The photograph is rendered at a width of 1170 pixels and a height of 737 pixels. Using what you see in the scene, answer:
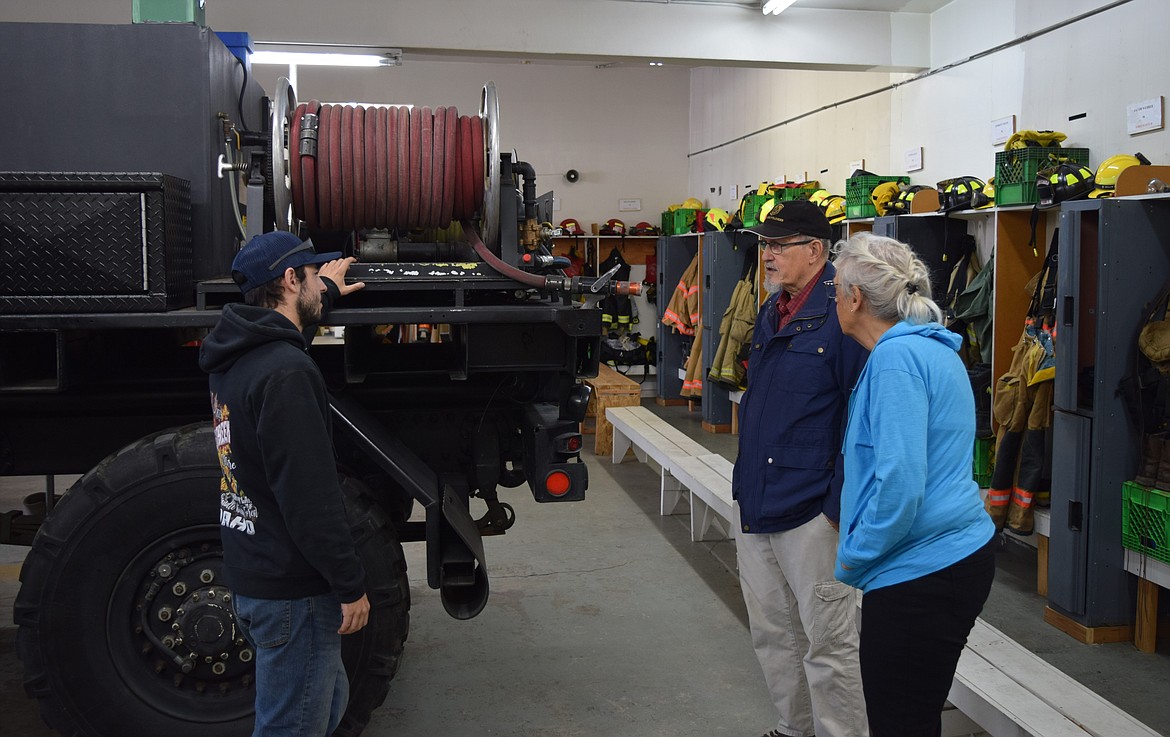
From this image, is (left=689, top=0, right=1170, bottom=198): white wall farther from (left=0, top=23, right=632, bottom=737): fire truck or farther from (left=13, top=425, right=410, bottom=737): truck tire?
(left=13, top=425, right=410, bottom=737): truck tire

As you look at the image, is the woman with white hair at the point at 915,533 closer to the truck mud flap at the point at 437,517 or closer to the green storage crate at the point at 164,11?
the truck mud flap at the point at 437,517

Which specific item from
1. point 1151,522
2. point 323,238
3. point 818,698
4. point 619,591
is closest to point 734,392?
point 619,591

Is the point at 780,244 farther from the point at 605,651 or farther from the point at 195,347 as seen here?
the point at 195,347

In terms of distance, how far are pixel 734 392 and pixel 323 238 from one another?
6679 mm

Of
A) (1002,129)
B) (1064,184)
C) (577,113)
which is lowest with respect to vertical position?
(1064,184)

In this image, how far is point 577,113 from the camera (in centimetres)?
1464

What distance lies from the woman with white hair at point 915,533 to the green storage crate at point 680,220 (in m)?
9.69

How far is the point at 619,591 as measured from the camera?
5770 mm

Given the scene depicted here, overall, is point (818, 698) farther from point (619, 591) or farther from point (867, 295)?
point (619, 591)

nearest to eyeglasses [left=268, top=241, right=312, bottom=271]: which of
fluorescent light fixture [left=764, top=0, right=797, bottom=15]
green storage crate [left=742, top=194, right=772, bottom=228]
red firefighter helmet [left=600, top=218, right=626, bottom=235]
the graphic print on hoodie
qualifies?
the graphic print on hoodie

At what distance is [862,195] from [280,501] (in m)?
6.39

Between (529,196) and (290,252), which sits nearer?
(290,252)

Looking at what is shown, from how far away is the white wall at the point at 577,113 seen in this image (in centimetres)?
1405

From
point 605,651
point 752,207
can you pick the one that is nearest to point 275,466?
point 605,651
